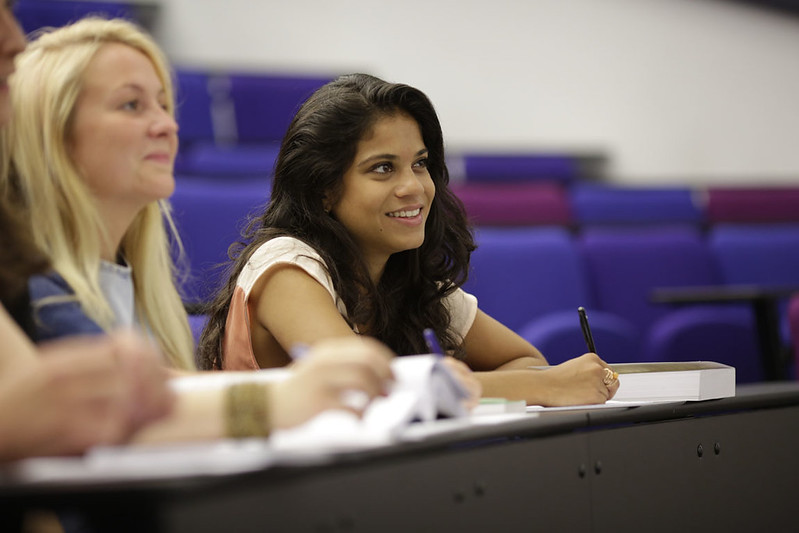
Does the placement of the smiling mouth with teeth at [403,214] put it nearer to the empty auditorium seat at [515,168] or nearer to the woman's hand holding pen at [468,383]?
the woman's hand holding pen at [468,383]

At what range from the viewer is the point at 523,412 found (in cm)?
72

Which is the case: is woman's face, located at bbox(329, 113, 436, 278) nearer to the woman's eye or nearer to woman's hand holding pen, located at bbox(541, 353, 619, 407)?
the woman's eye

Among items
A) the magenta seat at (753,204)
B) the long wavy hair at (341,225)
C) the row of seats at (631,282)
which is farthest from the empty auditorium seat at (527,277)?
the magenta seat at (753,204)

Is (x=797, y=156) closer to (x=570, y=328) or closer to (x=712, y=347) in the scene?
(x=712, y=347)

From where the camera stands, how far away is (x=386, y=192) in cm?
107

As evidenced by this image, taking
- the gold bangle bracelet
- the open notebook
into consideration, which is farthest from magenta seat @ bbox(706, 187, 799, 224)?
the gold bangle bracelet

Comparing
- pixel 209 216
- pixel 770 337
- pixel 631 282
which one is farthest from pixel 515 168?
pixel 209 216

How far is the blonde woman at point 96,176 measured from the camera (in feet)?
2.27

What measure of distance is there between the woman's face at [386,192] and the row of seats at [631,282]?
20.8 inches

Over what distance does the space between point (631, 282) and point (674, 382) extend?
44.4 inches

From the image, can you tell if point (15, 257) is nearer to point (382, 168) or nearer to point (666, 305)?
point (382, 168)

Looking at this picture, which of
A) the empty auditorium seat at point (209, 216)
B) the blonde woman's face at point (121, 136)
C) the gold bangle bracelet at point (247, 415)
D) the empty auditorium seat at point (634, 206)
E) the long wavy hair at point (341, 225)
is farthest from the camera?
the empty auditorium seat at point (634, 206)

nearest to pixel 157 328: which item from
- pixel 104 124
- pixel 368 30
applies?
pixel 104 124

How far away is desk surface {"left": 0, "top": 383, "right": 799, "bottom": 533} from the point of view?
374 mm
